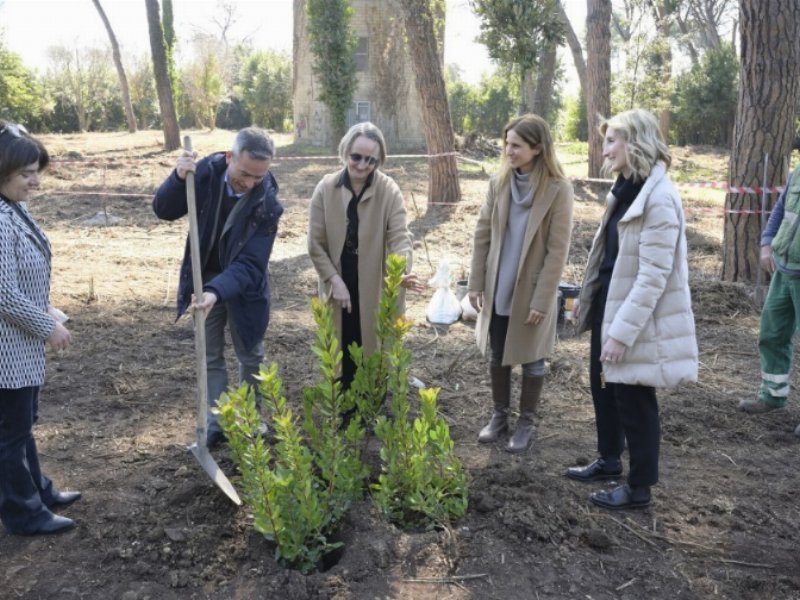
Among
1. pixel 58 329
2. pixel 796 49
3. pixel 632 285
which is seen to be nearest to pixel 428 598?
pixel 632 285

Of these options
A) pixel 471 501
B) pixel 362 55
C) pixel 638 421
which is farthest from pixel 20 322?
pixel 362 55

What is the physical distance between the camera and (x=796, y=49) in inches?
258

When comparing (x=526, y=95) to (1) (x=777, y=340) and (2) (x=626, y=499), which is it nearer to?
(1) (x=777, y=340)

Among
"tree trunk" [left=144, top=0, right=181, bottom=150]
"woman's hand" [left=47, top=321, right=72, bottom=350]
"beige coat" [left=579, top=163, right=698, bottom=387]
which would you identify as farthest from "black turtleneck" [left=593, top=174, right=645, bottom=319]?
"tree trunk" [left=144, top=0, right=181, bottom=150]

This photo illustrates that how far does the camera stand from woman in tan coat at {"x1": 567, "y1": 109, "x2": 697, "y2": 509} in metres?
3.02

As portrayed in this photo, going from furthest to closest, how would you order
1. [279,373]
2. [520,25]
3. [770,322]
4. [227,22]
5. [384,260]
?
1. [227,22]
2. [520,25]
3. [279,373]
4. [770,322]
5. [384,260]

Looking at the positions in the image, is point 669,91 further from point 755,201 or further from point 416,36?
point 755,201

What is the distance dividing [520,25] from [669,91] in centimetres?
1343

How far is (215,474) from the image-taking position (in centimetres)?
320

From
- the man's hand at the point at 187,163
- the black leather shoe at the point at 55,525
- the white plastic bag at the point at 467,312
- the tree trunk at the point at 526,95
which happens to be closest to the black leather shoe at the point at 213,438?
the black leather shoe at the point at 55,525

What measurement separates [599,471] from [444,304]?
3142 mm

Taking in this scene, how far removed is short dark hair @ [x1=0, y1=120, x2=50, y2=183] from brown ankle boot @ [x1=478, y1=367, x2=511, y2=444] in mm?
2547

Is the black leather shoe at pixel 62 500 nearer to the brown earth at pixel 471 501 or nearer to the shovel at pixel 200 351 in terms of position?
the brown earth at pixel 471 501

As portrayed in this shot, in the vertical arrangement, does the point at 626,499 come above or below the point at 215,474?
below
